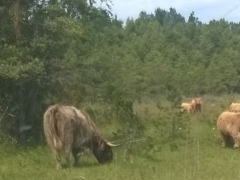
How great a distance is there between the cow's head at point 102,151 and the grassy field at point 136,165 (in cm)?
19

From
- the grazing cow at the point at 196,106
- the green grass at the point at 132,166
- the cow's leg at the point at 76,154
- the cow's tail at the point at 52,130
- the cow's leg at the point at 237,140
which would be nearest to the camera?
the green grass at the point at 132,166

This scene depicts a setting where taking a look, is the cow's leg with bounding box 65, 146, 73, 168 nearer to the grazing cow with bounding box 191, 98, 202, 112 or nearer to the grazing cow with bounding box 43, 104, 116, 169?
the grazing cow with bounding box 43, 104, 116, 169

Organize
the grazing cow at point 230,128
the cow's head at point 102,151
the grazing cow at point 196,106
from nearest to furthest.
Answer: the cow's head at point 102,151, the grazing cow at point 230,128, the grazing cow at point 196,106

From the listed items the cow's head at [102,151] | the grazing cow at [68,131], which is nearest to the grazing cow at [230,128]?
the cow's head at [102,151]

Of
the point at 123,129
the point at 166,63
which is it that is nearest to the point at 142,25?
the point at 166,63

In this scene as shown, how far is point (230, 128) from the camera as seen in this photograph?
62.8ft

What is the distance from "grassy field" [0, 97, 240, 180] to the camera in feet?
39.2

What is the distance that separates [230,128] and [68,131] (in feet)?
23.0

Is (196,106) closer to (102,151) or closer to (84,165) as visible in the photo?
(102,151)

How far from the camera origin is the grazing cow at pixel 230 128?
62.0ft

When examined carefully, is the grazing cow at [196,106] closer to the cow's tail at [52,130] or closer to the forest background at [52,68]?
the forest background at [52,68]

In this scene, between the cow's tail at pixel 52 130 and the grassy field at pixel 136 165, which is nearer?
the grassy field at pixel 136 165

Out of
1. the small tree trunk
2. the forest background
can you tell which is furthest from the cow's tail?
the small tree trunk

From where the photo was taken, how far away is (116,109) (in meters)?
15.6
